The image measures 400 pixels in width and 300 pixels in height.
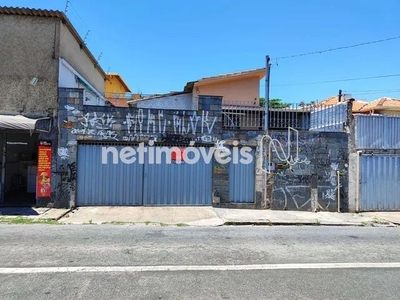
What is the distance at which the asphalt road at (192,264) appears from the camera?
4.25 metres

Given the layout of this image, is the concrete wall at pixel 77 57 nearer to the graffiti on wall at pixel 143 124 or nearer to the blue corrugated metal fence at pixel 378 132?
the graffiti on wall at pixel 143 124

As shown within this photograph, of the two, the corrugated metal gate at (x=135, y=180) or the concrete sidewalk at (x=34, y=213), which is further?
the corrugated metal gate at (x=135, y=180)

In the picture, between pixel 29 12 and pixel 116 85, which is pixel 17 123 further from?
pixel 116 85

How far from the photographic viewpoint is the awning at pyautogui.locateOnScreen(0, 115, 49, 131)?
9656mm

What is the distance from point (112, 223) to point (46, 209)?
2.94 meters

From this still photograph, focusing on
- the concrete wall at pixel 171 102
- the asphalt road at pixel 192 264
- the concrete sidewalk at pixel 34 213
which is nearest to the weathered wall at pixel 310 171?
the asphalt road at pixel 192 264

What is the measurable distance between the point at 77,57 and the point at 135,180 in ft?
18.8

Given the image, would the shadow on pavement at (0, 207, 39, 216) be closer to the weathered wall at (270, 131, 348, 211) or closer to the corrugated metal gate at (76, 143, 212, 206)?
the corrugated metal gate at (76, 143, 212, 206)

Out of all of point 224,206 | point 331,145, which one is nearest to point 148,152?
point 224,206

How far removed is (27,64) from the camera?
10.8 metres

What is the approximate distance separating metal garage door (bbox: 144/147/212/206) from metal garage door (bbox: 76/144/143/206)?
347mm

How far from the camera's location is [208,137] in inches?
458

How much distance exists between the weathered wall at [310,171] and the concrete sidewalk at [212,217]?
0.53 meters

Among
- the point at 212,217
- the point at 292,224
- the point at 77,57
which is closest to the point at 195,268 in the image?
the point at 212,217
